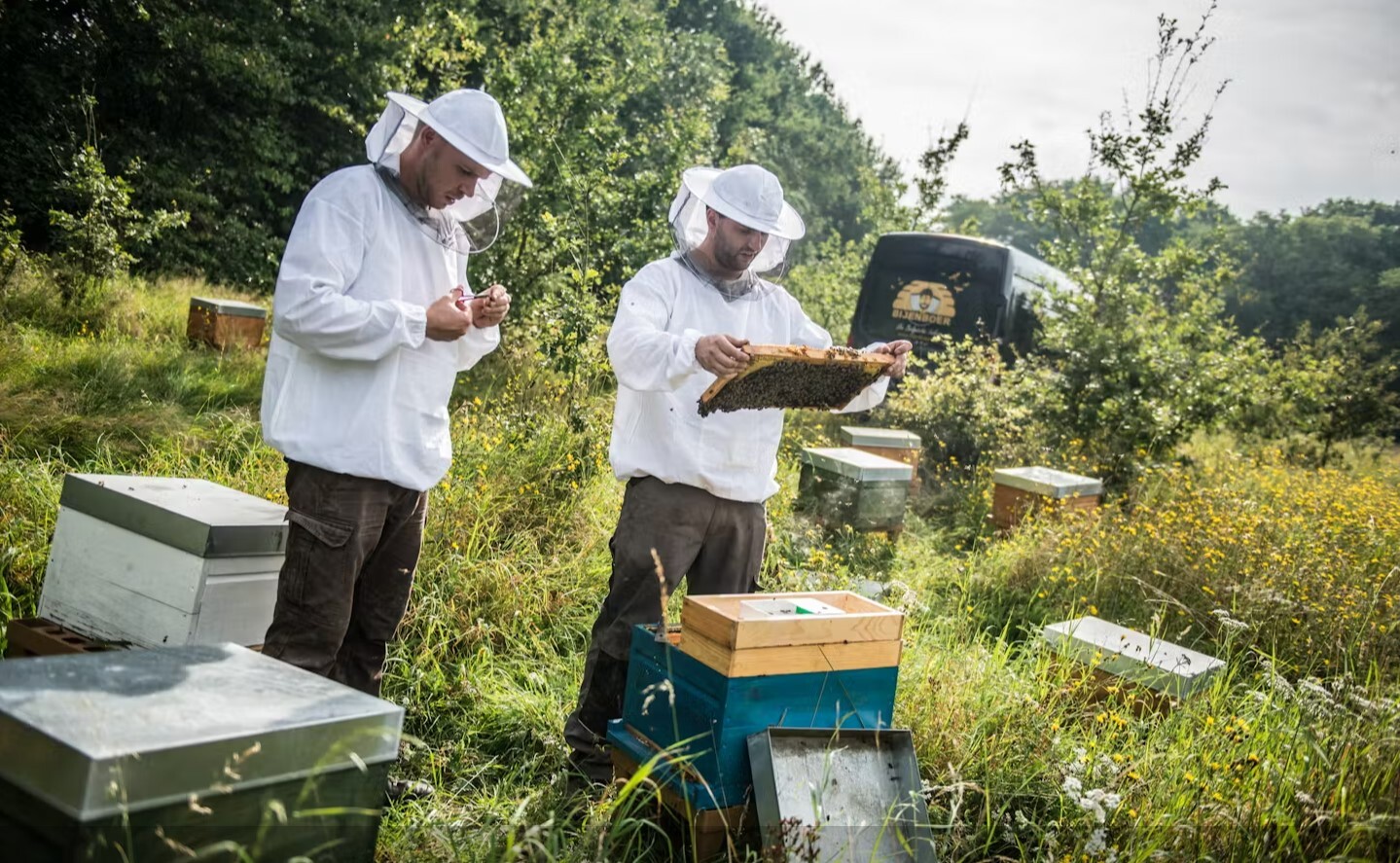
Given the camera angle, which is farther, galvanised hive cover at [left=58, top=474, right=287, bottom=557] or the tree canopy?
the tree canopy

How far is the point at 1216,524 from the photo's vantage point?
607cm

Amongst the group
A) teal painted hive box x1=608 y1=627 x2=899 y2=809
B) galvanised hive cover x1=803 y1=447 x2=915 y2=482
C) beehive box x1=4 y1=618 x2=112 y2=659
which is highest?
galvanised hive cover x1=803 y1=447 x2=915 y2=482

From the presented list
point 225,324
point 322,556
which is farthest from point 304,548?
point 225,324

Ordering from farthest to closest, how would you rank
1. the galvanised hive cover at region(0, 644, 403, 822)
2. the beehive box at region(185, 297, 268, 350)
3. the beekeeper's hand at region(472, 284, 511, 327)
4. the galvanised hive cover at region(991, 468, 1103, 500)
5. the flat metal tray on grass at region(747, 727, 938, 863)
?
the beehive box at region(185, 297, 268, 350)
the galvanised hive cover at region(991, 468, 1103, 500)
the beekeeper's hand at region(472, 284, 511, 327)
the flat metal tray on grass at region(747, 727, 938, 863)
the galvanised hive cover at region(0, 644, 403, 822)

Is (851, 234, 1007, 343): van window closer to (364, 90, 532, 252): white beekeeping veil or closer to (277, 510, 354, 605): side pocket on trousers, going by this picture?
(364, 90, 532, 252): white beekeeping veil

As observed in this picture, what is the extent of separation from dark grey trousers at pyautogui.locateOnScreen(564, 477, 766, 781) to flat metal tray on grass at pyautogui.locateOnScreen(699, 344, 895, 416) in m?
0.32

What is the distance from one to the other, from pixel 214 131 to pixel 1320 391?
1611 centimetres

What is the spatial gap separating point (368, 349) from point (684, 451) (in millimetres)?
1033

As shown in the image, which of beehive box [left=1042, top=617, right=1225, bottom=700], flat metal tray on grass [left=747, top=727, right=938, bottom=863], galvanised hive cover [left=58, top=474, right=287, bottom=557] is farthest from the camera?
beehive box [left=1042, top=617, right=1225, bottom=700]

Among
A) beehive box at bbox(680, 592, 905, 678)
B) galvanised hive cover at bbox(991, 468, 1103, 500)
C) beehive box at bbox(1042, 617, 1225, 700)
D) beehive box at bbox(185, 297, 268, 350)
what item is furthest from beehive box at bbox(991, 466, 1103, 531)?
beehive box at bbox(185, 297, 268, 350)

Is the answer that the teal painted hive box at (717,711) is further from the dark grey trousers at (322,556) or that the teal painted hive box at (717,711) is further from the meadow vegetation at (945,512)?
the dark grey trousers at (322,556)

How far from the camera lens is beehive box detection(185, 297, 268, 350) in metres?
7.94

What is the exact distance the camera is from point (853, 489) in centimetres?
659

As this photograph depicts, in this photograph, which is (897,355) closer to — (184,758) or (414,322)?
(414,322)
